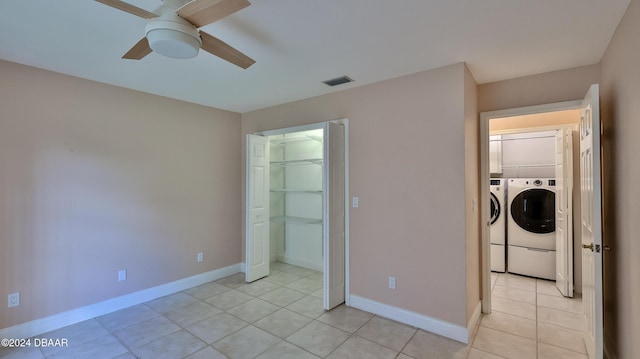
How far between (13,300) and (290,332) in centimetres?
252

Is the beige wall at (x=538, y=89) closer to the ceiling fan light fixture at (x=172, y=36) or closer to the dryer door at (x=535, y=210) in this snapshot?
the dryer door at (x=535, y=210)

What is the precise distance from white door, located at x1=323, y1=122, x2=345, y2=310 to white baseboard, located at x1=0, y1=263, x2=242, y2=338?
194cm

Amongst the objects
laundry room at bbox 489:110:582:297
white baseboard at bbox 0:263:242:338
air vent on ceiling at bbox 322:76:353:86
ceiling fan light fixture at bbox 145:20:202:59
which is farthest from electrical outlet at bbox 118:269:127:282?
laundry room at bbox 489:110:582:297

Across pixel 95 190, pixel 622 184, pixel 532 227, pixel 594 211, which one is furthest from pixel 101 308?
pixel 532 227

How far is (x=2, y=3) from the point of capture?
169 centimetres

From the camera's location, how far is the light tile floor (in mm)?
2352

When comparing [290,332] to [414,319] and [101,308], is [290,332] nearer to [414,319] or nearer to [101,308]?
[414,319]

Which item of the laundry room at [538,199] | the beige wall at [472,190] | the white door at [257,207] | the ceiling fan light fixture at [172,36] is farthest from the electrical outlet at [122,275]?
the laundry room at [538,199]

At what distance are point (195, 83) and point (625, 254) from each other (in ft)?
12.9

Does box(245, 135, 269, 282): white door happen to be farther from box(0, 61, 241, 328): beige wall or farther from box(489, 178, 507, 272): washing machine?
box(489, 178, 507, 272): washing machine

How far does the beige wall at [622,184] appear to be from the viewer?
166cm

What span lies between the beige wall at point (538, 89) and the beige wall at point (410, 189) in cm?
76

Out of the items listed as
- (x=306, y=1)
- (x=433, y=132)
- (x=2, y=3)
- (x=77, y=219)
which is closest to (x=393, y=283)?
(x=433, y=132)

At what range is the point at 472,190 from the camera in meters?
2.78
